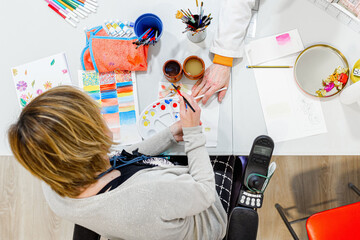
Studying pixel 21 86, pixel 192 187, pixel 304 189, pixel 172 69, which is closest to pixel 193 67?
pixel 172 69

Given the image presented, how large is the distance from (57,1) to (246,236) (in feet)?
3.76

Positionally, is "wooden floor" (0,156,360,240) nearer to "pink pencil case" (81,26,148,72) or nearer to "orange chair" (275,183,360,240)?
"orange chair" (275,183,360,240)

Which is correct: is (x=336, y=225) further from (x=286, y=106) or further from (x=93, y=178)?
(x=93, y=178)

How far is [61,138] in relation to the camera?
53 centimetres

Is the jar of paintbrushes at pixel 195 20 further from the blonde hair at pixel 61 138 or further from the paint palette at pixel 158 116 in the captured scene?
the blonde hair at pixel 61 138

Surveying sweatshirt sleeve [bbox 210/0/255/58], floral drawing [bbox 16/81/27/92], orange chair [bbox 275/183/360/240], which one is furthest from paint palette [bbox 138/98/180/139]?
orange chair [bbox 275/183/360/240]

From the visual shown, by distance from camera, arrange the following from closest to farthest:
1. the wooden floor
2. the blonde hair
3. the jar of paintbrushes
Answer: the blonde hair, the jar of paintbrushes, the wooden floor

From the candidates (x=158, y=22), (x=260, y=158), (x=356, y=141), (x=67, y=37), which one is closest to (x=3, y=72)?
(x=67, y=37)

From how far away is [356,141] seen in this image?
84 cm

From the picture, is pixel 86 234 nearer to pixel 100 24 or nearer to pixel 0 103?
pixel 0 103

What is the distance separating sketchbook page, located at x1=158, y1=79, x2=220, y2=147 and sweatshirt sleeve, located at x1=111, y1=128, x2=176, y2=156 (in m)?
0.13

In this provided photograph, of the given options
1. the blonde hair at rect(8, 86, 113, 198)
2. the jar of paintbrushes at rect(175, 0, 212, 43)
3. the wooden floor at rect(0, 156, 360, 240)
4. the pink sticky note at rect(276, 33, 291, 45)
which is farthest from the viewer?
Answer: the wooden floor at rect(0, 156, 360, 240)

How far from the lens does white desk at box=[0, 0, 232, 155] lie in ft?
3.01

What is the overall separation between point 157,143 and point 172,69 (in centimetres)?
28
